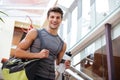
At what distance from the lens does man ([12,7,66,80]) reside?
5.16 feet

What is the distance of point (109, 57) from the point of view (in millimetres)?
2674

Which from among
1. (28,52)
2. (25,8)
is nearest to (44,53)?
(28,52)

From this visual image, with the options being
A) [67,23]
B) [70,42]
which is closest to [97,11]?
[70,42]

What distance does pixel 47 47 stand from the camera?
1.66 m

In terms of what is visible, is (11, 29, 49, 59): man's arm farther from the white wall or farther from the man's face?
the white wall

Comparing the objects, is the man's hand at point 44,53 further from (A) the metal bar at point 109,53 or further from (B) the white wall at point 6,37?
(B) the white wall at point 6,37

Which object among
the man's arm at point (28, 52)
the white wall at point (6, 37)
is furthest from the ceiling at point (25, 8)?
the man's arm at point (28, 52)

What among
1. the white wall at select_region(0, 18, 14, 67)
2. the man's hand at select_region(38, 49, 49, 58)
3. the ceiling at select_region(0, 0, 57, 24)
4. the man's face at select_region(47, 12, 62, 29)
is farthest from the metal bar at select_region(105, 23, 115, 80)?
the ceiling at select_region(0, 0, 57, 24)

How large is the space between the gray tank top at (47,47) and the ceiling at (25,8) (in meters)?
3.17

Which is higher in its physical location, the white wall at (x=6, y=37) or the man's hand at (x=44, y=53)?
the white wall at (x=6, y=37)

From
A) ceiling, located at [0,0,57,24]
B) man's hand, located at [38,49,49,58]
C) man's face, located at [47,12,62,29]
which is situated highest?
ceiling, located at [0,0,57,24]

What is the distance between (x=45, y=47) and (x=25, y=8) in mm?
3657

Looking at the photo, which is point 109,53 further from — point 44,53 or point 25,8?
point 25,8

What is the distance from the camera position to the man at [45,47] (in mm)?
1571
